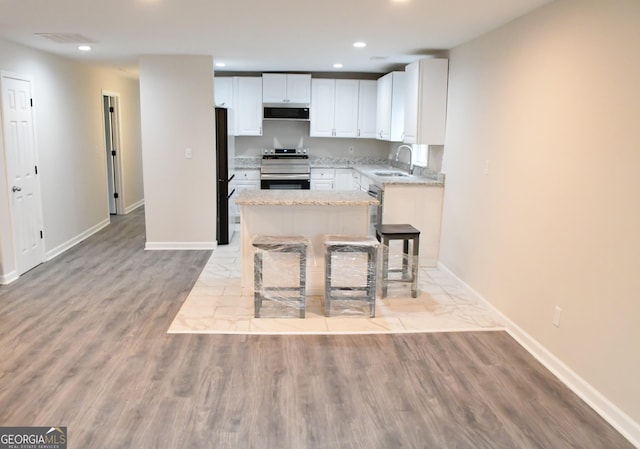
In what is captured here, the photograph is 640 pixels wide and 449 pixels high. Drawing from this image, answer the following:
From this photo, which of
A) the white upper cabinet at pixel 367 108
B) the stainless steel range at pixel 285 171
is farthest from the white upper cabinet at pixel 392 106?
→ the stainless steel range at pixel 285 171

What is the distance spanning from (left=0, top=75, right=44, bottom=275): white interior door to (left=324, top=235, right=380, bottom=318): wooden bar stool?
3292 mm

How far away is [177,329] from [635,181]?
317cm

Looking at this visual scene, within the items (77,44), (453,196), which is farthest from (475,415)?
(77,44)

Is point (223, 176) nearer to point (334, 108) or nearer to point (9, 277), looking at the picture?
point (334, 108)

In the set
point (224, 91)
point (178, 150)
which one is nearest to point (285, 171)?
point (224, 91)

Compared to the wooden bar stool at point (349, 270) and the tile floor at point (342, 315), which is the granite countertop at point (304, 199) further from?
the tile floor at point (342, 315)

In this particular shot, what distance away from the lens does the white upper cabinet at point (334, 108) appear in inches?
299

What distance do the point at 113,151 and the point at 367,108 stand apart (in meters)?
4.37

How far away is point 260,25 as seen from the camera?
164 inches

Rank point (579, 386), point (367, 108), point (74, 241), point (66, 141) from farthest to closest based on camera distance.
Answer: point (367, 108), point (74, 241), point (66, 141), point (579, 386)

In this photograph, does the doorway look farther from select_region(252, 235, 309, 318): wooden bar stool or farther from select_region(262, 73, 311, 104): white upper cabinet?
select_region(252, 235, 309, 318): wooden bar stool

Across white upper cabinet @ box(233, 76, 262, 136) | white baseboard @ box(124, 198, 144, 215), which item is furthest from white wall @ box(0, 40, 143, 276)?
white upper cabinet @ box(233, 76, 262, 136)

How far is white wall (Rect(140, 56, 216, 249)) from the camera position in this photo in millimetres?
5961

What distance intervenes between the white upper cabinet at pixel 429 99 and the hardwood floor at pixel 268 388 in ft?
8.19
